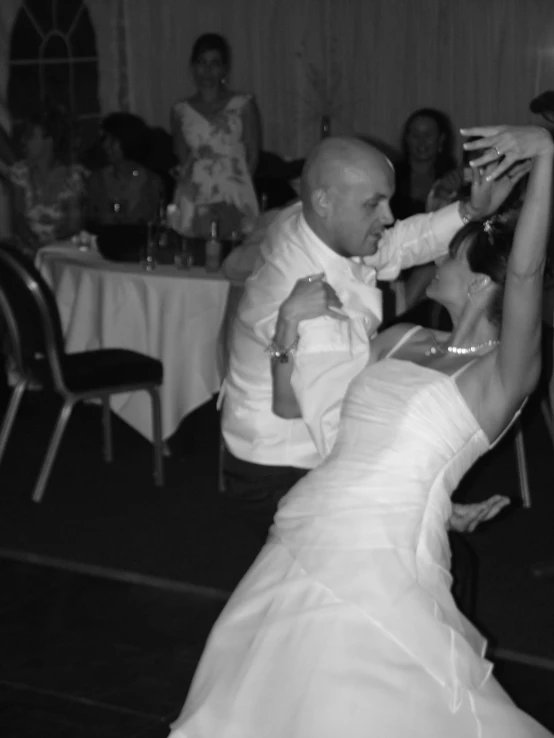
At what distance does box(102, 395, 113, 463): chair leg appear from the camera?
4500 mm

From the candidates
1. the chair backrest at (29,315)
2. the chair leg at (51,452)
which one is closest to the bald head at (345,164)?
the chair backrest at (29,315)

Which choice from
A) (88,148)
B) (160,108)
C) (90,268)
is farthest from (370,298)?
(160,108)

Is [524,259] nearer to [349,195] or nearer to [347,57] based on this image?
[349,195]

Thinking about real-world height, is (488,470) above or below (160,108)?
below

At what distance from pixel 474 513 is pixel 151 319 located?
8.07ft

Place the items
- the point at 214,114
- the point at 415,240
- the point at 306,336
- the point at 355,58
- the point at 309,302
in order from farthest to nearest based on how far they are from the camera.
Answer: the point at 355,58, the point at 214,114, the point at 415,240, the point at 306,336, the point at 309,302

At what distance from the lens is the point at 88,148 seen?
8641mm

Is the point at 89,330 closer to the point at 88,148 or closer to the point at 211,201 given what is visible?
the point at 211,201

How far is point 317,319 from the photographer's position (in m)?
2.05

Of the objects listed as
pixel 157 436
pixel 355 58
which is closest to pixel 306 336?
pixel 157 436

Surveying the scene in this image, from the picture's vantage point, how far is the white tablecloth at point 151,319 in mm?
4195

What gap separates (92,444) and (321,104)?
5.08 meters

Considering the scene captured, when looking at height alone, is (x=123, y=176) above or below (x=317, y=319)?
below

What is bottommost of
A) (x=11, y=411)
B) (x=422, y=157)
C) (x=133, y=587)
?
(x=133, y=587)
